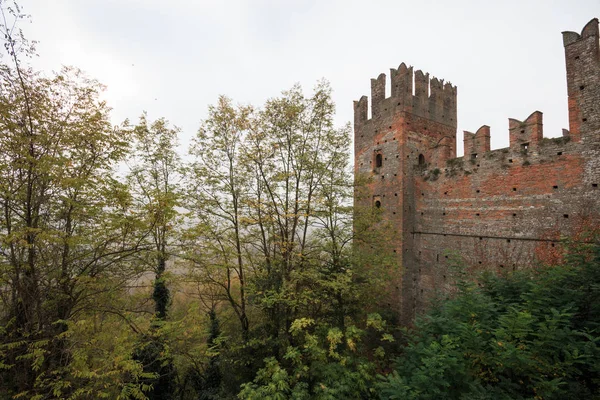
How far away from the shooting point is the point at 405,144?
15305mm

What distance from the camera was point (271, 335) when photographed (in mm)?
10805

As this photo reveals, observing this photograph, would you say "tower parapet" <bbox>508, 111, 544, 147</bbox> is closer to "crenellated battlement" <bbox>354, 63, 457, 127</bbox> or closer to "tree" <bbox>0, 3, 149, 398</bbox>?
"crenellated battlement" <bbox>354, 63, 457, 127</bbox>

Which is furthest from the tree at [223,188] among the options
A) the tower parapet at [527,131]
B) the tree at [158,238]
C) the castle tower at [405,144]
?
the tower parapet at [527,131]

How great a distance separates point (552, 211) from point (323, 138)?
9.25m

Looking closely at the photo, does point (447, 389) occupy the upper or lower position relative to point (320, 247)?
lower

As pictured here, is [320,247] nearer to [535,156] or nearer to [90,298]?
[90,298]

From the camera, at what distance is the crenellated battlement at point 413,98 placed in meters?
15.5

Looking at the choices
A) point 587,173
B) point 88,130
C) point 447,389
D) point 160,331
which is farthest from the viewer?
point 587,173

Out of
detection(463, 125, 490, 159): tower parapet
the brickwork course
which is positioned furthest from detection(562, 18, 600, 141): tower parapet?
detection(463, 125, 490, 159): tower parapet

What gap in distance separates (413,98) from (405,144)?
8.88 feet

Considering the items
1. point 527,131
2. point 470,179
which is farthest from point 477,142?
point 527,131

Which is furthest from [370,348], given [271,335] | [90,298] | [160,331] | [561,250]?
[90,298]

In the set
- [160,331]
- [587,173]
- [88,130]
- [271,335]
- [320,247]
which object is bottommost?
[271,335]

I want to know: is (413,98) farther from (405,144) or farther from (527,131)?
(527,131)
